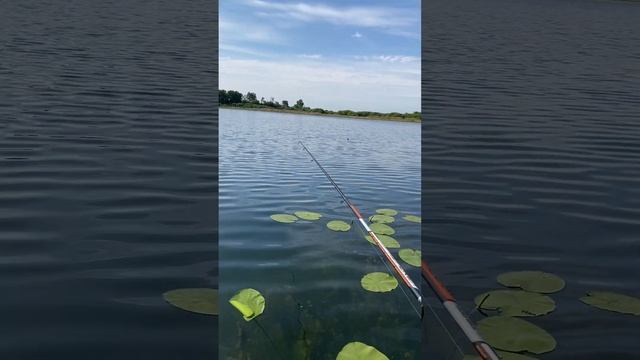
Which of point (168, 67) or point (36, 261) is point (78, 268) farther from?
point (168, 67)

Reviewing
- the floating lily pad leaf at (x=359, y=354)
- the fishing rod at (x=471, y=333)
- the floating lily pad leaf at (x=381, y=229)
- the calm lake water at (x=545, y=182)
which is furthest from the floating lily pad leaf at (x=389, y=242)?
the floating lily pad leaf at (x=359, y=354)

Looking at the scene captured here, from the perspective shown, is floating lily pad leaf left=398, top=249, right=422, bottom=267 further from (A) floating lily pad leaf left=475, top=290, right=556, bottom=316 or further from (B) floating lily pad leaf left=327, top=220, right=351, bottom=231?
(B) floating lily pad leaf left=327, top=220, right=351, bottom=231

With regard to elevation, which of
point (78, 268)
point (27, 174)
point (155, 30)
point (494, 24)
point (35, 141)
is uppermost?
point (494, 24)

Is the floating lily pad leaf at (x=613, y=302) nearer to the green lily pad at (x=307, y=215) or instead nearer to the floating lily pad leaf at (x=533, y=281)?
the floating lily pad leaf at (x=533, y=281)

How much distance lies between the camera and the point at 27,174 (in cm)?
988

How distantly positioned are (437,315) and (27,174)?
957cm

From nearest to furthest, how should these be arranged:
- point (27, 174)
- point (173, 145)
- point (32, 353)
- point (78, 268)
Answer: point (32, 353) → point (78, 268) → point (27, 174) → point (173, 145)

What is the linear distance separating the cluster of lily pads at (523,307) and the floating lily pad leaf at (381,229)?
2783 mm

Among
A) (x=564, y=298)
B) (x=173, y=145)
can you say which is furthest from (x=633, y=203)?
(x=173, y=145)

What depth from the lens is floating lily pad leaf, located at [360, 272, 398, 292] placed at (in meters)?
6.11

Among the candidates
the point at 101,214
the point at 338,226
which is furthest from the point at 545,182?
the point at 101,214

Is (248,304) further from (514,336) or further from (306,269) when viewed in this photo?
(514,336)

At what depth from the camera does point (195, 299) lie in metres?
5.41

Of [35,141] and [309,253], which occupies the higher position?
[35,141]
